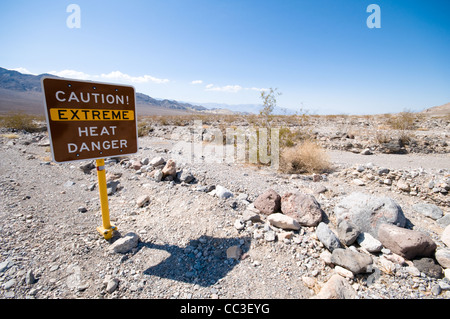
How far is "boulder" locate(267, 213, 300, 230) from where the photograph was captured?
9.03 feet

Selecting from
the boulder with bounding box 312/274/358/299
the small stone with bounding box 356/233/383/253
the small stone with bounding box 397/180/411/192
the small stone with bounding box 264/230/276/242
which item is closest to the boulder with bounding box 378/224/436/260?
the small stone with bounding box 356/233/383/253

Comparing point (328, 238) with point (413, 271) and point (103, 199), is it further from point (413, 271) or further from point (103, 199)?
point (103, 199)

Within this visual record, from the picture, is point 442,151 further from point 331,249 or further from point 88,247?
point 88,247

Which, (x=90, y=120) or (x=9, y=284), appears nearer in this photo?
(x=9, y=284)

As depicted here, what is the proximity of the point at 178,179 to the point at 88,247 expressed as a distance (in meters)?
2.18

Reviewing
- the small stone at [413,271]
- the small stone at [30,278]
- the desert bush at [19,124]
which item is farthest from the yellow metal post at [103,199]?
the desert bush at [19,124]

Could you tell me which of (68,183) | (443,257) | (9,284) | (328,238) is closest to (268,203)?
(328,238)

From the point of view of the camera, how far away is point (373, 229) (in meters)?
2.75

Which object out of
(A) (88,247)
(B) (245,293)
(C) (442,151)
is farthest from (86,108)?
(C) (442,151)

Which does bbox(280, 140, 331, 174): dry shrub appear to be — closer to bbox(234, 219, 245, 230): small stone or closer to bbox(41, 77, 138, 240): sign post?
bbox(234, 219, 245, 230): small stone

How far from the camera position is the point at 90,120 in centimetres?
217

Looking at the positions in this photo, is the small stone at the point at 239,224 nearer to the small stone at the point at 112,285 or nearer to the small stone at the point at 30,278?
the small stone at the point at 112,285

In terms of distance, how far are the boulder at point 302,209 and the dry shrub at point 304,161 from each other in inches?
111

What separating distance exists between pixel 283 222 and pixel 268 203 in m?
0.49
